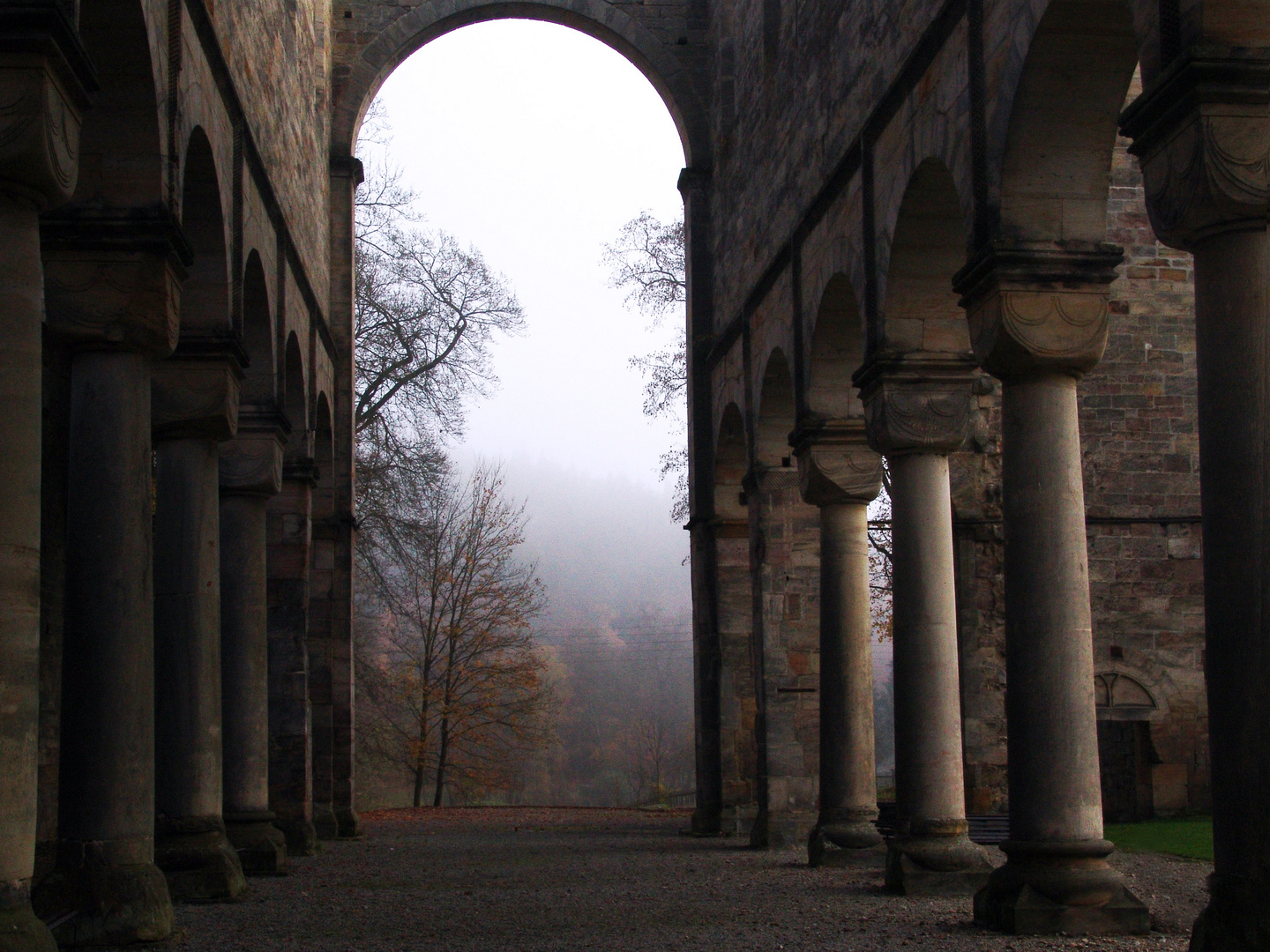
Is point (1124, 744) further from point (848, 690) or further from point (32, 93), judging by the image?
point (32, 93)

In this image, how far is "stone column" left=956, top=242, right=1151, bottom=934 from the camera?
26.0 ft

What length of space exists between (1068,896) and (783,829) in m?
7.85

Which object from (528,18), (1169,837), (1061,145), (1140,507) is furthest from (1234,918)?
(528,18)

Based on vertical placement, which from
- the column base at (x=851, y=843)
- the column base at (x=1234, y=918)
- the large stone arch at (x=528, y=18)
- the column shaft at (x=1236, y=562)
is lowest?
the column base at (x=851, y=843)

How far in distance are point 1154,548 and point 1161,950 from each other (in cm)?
1211

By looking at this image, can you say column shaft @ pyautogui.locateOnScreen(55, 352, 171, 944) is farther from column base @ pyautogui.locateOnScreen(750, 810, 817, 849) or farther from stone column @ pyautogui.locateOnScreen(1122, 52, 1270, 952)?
column base @ pyautogui.locateOnScreen(750, 810, 817, 849)

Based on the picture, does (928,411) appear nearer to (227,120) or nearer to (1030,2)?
(1030,2)

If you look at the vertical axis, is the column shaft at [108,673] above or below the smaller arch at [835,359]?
below

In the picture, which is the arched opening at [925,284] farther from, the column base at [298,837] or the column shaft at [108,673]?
the column base at [298,837]

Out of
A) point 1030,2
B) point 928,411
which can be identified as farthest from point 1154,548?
point 1030,2

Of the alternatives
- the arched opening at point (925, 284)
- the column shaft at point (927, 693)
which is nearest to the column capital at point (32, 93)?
the arched opening at point (925, 284)

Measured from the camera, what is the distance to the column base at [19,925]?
565cm

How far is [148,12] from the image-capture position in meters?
8.34

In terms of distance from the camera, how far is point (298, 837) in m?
16.2
